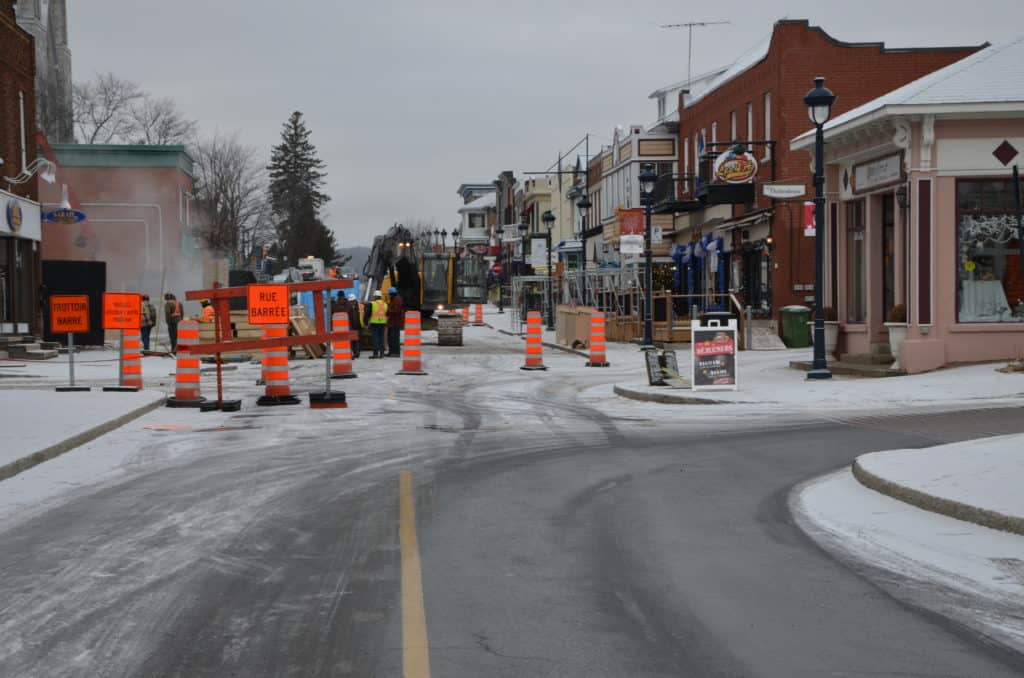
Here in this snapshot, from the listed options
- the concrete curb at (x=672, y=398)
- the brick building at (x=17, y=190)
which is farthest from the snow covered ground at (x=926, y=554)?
→ the brick building at (x=17, y=190)

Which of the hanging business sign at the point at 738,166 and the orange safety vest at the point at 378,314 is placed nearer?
the orange safety vest at the point at 378,314

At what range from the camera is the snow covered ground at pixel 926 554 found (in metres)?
6.55

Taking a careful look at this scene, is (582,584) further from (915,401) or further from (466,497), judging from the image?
(915,401)

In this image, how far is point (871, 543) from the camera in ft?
27.5

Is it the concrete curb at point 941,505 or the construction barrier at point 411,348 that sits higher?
the construction barrier at point 411,348

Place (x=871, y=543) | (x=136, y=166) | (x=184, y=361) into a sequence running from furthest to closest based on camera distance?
(x=136, y=166) → (x=184, y=361) → (x=871, y=543)

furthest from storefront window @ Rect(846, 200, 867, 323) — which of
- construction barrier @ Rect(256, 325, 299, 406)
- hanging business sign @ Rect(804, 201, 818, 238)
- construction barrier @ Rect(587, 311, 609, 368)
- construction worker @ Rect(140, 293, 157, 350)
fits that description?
construction worker @ Rect(140, 293, 157, 350)

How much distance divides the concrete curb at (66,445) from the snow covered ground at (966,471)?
8.02m

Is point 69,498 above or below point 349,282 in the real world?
below

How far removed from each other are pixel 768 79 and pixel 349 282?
2563 cm

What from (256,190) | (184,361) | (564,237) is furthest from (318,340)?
(256,190)

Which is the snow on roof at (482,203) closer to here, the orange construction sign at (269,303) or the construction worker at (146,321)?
the construction worker at (146,321)

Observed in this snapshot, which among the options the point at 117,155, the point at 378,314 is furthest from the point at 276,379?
the point at 117,155

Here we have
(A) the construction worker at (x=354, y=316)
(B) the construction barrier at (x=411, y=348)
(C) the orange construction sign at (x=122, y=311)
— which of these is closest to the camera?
(C) the orange construction sign at (x=122, y=311)
